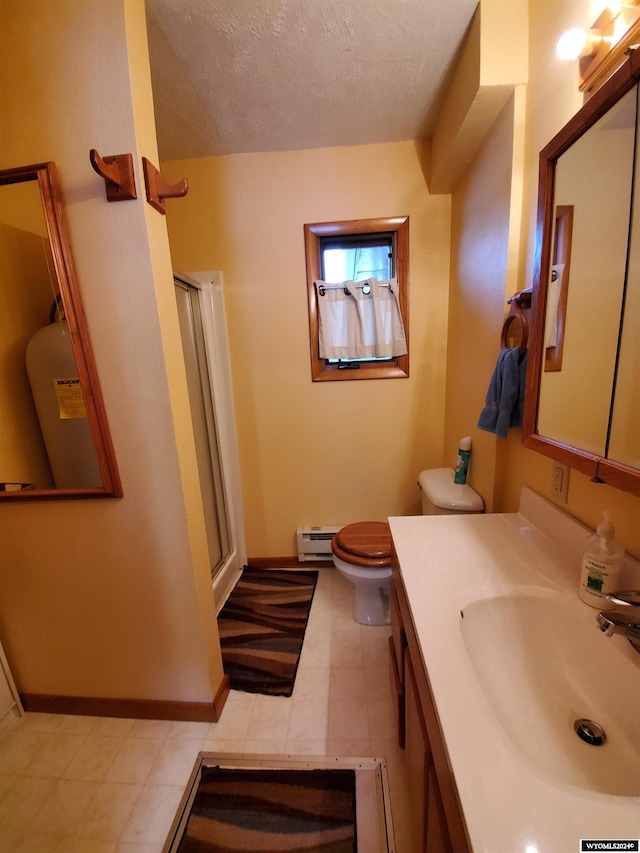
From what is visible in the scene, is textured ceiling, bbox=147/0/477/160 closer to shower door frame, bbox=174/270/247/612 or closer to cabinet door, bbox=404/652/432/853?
shower door frame, bbox=174/270/247/612

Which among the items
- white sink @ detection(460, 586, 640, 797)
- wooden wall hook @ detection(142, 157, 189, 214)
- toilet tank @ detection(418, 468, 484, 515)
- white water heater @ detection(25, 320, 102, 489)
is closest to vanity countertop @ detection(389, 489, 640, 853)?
white sink @ detection(460, 586, 640, 797)

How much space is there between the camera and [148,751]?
1.10 metres

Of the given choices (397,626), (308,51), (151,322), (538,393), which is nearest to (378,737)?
(397,626)

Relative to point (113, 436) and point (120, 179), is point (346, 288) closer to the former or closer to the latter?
point (120, 179)

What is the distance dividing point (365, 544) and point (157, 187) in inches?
61.8

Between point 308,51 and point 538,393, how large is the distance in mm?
1422

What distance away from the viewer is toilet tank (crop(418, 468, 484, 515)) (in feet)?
4.27

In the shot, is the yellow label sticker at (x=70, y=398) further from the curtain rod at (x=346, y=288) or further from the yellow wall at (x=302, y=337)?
the curtain rod at (x=346, y=288)

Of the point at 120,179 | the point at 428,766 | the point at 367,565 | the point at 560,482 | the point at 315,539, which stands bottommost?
the point at 315,539

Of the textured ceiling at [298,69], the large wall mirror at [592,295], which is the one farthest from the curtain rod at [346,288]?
the large wall mirror at [592,295]

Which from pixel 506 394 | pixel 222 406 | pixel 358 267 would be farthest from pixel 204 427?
pixel 506 394

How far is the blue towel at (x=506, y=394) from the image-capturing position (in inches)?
38.2

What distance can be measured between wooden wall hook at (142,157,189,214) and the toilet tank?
56.7 inches

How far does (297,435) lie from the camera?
1.91 m
